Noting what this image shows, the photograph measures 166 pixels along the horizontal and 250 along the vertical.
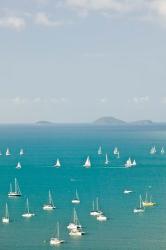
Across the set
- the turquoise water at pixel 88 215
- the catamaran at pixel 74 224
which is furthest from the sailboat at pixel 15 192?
the catamaran at pixel 74 224

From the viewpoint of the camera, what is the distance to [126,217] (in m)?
121

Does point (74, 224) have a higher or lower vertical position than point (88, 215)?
lower

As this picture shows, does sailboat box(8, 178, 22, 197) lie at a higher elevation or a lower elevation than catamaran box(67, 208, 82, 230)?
higher

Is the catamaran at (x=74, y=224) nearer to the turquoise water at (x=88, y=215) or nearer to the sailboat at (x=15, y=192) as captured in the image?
the turquoise water at (x=88, y=215)

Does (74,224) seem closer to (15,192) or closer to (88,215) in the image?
(88,215)

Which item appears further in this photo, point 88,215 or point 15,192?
point 15,192

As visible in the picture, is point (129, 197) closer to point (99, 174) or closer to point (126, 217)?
point (126, 217)

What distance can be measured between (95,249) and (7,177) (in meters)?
95.3

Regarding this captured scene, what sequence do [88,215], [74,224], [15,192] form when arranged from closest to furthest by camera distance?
[74,224] → [88,215] → [15,192]

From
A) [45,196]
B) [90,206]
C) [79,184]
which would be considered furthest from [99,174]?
[90,206]

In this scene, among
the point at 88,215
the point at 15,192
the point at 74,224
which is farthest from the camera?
the point at 15,192

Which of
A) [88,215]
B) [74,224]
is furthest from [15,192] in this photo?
[74,224]

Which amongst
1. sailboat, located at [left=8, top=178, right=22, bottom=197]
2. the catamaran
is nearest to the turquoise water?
the catamaran

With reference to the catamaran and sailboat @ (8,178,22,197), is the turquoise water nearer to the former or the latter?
the catamaran
